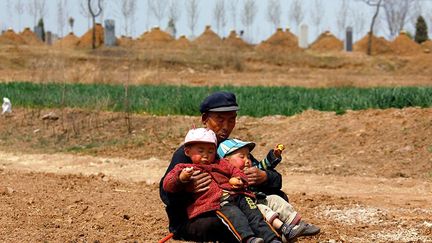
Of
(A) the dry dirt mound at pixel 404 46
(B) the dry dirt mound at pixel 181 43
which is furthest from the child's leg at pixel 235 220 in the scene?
(A) the dry dirt mound at pixel 404 46

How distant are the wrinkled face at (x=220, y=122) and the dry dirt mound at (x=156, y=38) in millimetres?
48862

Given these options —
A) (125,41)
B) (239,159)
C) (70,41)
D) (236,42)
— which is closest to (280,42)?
(236,42)

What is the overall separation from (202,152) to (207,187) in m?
0.24

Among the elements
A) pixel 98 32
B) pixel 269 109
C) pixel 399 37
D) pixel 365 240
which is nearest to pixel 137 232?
pixel 365 240

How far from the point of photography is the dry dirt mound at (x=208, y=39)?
56.6 meters

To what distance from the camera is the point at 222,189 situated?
5441 millimetres

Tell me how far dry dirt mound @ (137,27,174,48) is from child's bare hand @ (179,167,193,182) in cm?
4927

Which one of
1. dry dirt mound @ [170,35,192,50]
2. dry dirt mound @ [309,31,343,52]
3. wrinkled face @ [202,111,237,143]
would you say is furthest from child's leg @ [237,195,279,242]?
dry dirt mound @ [309,31,343,52]

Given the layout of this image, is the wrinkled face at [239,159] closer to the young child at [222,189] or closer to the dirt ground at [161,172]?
the young child at [222,189]

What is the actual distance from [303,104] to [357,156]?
525 centimetres

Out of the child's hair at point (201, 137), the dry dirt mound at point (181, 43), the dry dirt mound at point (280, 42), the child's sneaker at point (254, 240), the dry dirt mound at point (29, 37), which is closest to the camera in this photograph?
the child's sneaker at point (254, 240)

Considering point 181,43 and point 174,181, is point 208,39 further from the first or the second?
point 174,181

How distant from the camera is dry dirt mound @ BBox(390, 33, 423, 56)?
2209 inches

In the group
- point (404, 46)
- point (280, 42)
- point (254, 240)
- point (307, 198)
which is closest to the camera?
point (254, 240)
